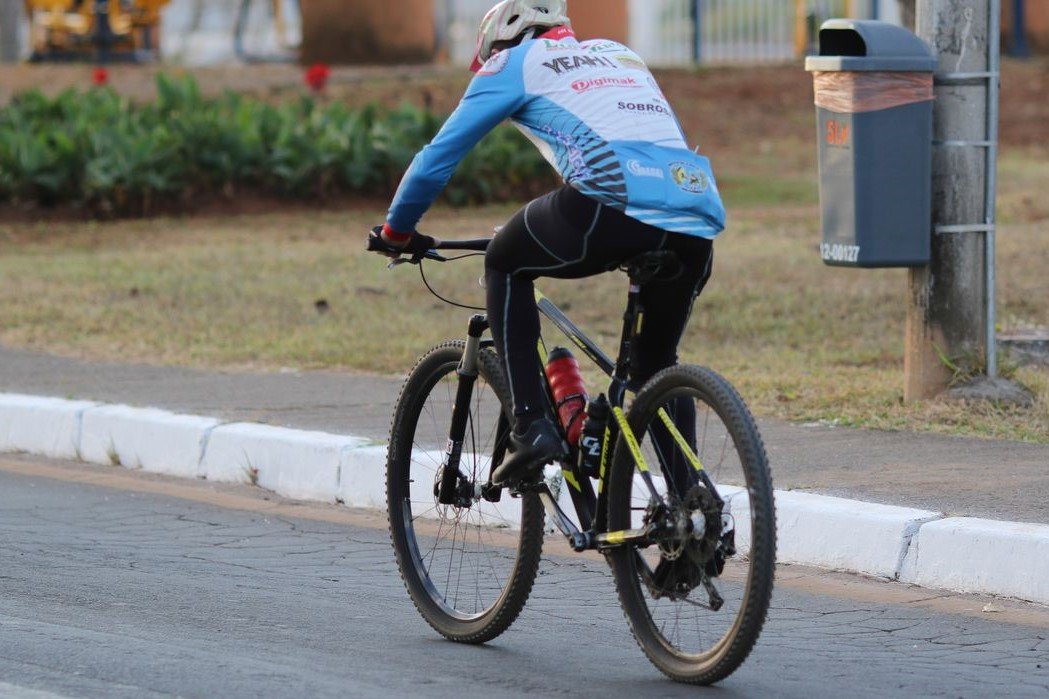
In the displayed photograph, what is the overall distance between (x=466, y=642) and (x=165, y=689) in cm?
101

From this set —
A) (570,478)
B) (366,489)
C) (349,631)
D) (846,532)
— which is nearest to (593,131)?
(570,478)

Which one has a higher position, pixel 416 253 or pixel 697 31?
pixel 416 253

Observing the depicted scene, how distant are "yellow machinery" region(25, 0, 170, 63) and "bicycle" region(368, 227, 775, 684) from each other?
79.2 ft

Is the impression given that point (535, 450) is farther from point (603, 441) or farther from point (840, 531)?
point (840, 531)

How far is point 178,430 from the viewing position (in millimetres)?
8508

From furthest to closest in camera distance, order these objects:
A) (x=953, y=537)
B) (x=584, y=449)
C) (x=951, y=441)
→ 1. (x=951, y=441)
2. (x=953, y=537)
3. (x=584, y=449)

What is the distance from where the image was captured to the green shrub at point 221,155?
16.7 metres

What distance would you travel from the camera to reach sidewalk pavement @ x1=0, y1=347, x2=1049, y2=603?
244 inches

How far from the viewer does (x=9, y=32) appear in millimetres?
30656

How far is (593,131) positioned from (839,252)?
11.0 ft

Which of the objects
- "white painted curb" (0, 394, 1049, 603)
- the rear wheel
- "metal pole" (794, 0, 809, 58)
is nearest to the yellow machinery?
"metal pole" (794, 0, 809, 58)

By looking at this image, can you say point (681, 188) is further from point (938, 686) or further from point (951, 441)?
point (951, 441)

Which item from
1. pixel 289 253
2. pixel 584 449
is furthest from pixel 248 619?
pixel 289 253

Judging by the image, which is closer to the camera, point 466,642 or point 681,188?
point 681,188
